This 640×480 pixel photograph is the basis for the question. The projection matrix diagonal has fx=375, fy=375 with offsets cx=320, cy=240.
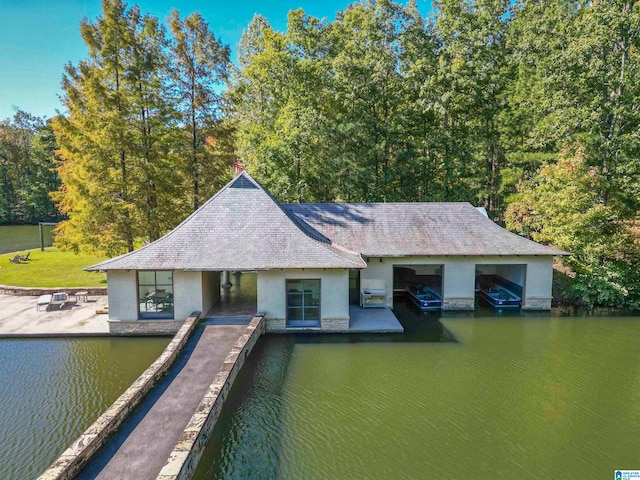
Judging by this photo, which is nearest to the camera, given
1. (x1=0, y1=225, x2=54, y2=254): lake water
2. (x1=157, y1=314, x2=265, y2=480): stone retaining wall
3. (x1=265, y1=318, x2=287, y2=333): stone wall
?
(x1=157, y1=314, x2=265, y2=480): stone retaining wall

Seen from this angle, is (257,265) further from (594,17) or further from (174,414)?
(594,17)

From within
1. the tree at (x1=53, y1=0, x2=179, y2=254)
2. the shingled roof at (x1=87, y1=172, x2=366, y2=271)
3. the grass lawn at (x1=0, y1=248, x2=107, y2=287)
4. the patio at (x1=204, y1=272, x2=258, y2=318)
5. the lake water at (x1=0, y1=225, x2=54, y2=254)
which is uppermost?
the tree at (x1=53, y1=0, x2=179, y2=254)

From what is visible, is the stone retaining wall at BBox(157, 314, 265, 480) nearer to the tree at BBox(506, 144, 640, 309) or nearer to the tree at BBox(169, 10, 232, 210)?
the tree at BBox(169, 10, 232, 210)

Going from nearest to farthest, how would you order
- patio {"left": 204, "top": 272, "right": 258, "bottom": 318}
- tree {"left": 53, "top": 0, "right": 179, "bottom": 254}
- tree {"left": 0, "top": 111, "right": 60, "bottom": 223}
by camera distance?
patio {"left": 204, "top": 272, "right": 258, "bottom": 318}
tree {"left": 53, "top": 0, "right": 179, "bottom": 254}
tree {"left": 0, "top": 111, "right": 60, "bottom": 223}

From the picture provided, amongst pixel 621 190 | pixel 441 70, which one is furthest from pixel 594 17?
pixel 441 70

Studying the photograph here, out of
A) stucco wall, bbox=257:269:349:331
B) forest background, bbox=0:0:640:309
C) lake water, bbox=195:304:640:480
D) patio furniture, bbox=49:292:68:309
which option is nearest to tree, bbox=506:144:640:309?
forest background, bbox=0:0:640:309
